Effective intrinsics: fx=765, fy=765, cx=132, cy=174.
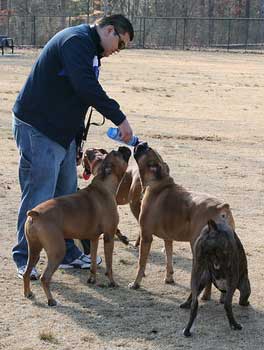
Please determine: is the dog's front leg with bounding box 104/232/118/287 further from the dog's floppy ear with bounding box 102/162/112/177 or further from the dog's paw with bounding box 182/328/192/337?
the dog's paw with bounding box 182/328/192/337

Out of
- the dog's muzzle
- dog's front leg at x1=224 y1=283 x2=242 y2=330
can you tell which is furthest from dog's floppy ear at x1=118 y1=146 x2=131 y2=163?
dog's front leg at x1=224 y1=283 x2=242 y2=330

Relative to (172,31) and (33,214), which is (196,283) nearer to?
(33,214)

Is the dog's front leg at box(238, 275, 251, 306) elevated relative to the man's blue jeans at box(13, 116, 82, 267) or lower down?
lower down

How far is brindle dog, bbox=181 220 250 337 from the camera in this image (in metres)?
5.54

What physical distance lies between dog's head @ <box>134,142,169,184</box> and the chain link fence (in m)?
49.0

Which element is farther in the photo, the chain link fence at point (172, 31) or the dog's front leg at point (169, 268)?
the chain link fence at point (172, 31)

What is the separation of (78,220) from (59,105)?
39.0 inches

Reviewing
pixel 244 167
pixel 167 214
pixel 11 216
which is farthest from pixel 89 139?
pixel 167 214

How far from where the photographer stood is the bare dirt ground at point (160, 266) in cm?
552

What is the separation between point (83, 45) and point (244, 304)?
2.46 metres

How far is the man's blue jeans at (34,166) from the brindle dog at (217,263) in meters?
1.62

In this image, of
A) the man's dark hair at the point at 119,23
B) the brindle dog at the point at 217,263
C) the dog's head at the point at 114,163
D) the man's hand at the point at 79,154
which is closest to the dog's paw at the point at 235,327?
the brindle dog at the point at 217,263

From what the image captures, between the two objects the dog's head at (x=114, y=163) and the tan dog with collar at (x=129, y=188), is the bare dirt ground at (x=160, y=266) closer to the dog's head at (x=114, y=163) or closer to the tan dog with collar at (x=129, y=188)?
the tan dog with collar at (x=129, y=188)

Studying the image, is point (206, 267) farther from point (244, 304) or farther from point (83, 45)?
point (83, 45)
